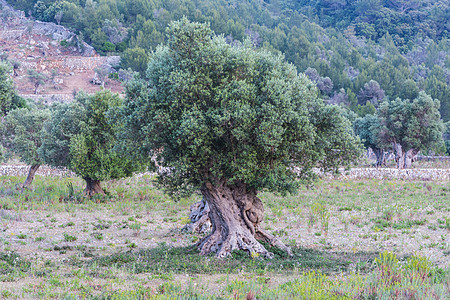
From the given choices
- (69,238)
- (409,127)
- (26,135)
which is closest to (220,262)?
(69,238)

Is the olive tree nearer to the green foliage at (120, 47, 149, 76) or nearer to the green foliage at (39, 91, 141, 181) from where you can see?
the green foliage at (39, 91, 141, 181)

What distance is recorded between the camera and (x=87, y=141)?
2778 centimetres

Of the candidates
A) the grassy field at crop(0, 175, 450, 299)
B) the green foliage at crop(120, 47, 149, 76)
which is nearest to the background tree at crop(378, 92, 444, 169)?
the grassy field at crop(0, 175, 450, 299)

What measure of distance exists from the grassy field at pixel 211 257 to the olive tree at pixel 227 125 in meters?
2.38

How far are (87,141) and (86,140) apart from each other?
3.5 inches

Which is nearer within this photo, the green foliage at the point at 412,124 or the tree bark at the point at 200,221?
the tree bark at the point at 200,221

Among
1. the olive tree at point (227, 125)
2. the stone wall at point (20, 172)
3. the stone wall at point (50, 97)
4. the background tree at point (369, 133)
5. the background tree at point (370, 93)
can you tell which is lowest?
the stone wall at point (50, 97)

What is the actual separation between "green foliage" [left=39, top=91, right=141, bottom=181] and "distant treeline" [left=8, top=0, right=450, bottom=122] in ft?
149

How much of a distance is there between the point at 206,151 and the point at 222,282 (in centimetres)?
447

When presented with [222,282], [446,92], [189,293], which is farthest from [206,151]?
[446,92]

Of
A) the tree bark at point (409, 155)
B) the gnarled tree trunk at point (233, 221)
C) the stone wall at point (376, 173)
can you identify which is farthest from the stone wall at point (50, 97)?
the gnarled tree trunk at point (233, 221)

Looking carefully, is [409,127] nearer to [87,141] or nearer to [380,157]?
[380,157]

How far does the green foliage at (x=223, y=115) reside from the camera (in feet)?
46.2

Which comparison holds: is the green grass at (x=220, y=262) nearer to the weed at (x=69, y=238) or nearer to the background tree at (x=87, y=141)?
the weed at (x=69, y=238)
